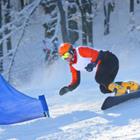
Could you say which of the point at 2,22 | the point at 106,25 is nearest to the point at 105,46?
the point at 106,25

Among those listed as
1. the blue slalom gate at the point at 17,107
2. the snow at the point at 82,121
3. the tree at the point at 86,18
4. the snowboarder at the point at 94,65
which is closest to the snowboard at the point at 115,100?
the snow at the point at 82,121

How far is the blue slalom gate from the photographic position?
28.9 feet

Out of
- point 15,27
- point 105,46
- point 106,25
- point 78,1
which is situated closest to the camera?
point 15,27

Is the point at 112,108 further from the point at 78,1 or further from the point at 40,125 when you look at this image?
the point at 78,1

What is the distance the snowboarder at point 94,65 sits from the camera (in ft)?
28.5

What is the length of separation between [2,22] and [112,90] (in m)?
14.5

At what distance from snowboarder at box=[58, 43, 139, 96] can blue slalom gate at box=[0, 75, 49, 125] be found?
44cm

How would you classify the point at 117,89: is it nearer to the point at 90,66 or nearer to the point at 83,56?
the point at 90,66

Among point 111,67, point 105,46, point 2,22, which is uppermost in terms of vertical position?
point 111,67

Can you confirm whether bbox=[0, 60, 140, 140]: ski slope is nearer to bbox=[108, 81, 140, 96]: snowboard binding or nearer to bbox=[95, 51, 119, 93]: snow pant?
bbox=[108, 81, 140, 96]: snowboard binding

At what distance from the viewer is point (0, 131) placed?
8383 mm

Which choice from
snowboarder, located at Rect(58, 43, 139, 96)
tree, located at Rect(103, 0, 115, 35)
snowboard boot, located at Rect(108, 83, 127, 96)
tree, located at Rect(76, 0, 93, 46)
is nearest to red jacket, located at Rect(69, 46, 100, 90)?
→ snowboarder, located at Rect(58, 43, 139, 96)

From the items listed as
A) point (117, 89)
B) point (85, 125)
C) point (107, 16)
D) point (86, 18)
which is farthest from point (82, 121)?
point (107, 16)

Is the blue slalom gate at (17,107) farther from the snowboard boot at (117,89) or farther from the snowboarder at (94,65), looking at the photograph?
the snowboard boot at (117,89)
